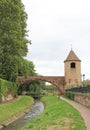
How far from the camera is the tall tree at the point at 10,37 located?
4365cm

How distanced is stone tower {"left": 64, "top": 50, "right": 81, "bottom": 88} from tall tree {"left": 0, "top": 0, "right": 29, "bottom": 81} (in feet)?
128

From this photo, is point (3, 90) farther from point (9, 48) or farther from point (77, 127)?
point (77, 127)

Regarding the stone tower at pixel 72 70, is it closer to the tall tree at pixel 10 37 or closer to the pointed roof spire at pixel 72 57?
the pointed roof spire at pixel 72 57

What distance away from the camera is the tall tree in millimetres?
43650

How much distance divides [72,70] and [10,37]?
43928mm

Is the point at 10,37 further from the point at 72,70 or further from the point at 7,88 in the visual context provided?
the point at 72,70

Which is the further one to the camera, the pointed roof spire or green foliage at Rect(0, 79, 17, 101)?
the pointed roof spire

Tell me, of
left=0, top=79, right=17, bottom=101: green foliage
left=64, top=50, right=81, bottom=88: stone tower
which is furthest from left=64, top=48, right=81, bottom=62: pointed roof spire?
left=0, top=79, right=17, bottom=101: green foliage

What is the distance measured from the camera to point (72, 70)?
85.8m

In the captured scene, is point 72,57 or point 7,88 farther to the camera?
point 72,57

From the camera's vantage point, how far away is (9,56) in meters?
43.6

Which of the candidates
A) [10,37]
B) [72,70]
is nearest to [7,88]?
[10,37]

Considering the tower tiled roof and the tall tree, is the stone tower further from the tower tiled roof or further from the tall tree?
the tall tree

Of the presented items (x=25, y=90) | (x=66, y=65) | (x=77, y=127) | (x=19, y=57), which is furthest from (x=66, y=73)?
(x=77, y=127)
